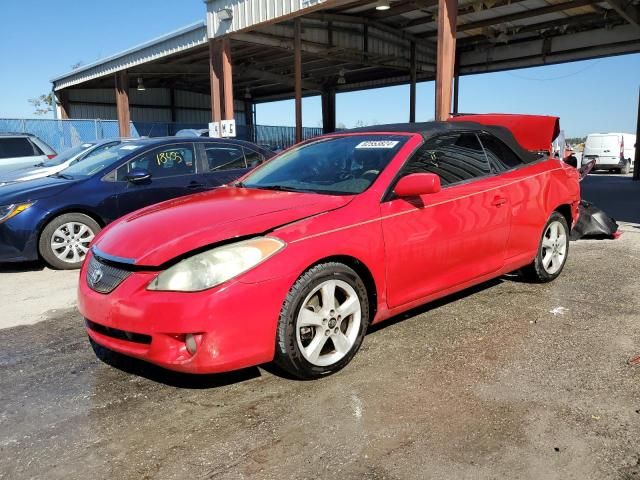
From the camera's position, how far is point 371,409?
2.68 metres

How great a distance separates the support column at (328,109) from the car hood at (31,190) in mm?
26509

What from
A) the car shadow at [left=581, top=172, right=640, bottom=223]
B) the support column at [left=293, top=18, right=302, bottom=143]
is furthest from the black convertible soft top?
the support column at [left=293, top=18, right=302, bottom=143]

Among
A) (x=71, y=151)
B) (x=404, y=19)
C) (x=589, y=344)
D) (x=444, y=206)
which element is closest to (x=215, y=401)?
(x=444, y=206)

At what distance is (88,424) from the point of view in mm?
2623

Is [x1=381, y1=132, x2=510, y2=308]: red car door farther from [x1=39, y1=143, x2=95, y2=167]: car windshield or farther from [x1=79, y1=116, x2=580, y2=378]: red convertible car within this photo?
[x1=39, y1=143, x2=95, y2=167]: car windshield

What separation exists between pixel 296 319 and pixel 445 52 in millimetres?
8117

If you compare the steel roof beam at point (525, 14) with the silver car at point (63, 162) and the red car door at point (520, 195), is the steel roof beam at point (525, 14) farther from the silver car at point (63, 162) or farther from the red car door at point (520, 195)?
the silver car at point (63, 162)

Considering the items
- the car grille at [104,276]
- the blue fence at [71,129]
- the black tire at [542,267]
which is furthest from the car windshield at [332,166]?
the blue fence at [71,129]

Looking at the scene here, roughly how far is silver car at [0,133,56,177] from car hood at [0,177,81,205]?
17.1ft

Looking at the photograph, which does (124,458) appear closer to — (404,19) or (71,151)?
(71,151)

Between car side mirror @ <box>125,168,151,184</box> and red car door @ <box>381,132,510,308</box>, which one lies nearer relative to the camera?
red car door @ <box>381,132,510,308</box>

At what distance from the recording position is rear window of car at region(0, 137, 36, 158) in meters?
11.0

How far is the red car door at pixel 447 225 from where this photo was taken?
335cm

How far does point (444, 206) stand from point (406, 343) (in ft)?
3.22
